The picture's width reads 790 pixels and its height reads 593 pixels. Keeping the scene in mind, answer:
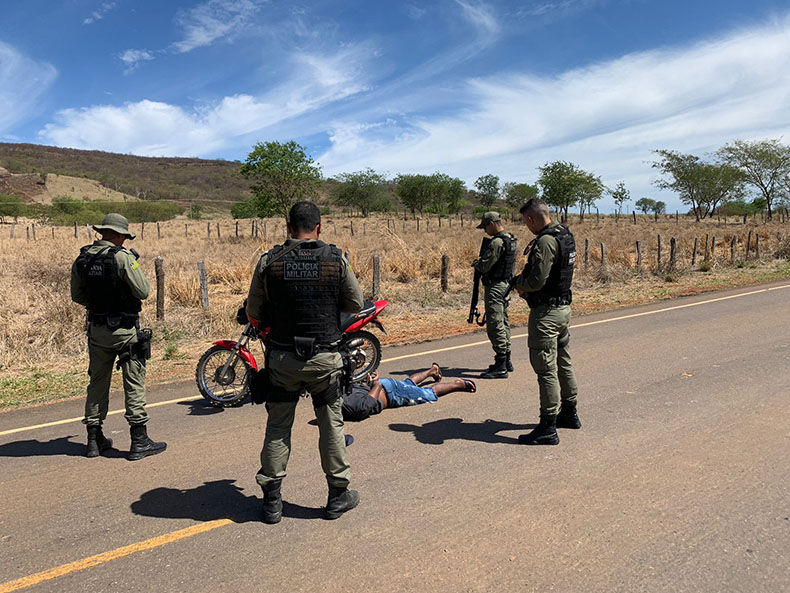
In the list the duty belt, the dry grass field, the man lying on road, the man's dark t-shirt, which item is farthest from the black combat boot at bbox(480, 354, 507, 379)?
the duty belt

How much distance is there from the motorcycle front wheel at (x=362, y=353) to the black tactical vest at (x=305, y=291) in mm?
3232

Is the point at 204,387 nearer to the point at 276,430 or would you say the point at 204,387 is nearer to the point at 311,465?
the point at 311,465

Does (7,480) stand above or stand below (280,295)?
below

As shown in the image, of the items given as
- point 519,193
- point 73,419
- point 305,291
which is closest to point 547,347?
point 305,291

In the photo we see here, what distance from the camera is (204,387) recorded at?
19.4 feet

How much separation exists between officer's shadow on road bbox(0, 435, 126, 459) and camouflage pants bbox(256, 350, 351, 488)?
6.63 feet

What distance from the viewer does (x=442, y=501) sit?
371cm

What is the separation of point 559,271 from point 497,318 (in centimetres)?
239

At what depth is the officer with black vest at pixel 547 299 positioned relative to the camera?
15.0ft

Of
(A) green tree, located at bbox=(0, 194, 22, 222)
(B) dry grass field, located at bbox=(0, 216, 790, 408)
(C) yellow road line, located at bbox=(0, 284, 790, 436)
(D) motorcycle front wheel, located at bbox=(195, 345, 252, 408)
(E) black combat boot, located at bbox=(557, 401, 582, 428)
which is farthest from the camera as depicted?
(A) green tree, located at bbox=(0, 194, 22, 222)

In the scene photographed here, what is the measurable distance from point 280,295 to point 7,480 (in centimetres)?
284

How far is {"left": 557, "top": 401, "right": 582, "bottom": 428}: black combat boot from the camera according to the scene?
16.1ft

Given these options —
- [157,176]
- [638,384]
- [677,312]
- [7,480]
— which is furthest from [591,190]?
[157,176]

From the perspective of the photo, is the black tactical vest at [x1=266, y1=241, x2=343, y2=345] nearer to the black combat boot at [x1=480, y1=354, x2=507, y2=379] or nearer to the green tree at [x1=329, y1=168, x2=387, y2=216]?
the black combat boot at [x1=480, y1=354, x2=507, y2=379]
